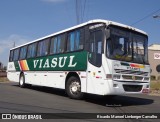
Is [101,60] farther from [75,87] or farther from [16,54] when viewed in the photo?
[16,54]

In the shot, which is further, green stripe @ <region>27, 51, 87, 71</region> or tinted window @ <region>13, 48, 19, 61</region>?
tinted window @ <region>13, 48, 19, 61</region>

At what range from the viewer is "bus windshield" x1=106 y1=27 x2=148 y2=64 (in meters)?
12.2

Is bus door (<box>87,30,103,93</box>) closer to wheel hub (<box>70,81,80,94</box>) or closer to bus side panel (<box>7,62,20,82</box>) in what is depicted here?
wheel hub (<box>70,81,80,94</box>)

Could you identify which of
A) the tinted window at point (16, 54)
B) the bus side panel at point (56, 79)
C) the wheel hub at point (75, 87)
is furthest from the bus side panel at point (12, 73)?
the wheel hub at point (75, 87)

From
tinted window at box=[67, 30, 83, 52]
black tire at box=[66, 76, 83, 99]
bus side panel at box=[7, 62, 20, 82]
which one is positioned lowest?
black tire at box=[66, 76, 83, 99]

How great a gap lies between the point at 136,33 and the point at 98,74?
2.62m

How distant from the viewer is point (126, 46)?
12.8m

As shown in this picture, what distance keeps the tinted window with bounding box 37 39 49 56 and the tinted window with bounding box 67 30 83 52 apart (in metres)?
3.13

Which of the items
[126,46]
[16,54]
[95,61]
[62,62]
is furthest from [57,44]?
[16,54]

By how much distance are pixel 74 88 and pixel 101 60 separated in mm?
2502

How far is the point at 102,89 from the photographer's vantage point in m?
12.1

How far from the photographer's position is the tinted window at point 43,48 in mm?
17906

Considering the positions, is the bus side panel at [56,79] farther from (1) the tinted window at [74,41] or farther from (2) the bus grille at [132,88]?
(2) the bus grille at [132,88]

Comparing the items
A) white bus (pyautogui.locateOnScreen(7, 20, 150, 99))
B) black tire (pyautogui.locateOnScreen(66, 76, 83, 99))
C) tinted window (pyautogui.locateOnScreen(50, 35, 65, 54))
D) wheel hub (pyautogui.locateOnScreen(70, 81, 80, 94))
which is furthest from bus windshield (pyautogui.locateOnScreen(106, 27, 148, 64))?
tinted window (pyautogui.locateOnScreen(50, 35, 65, 54))
